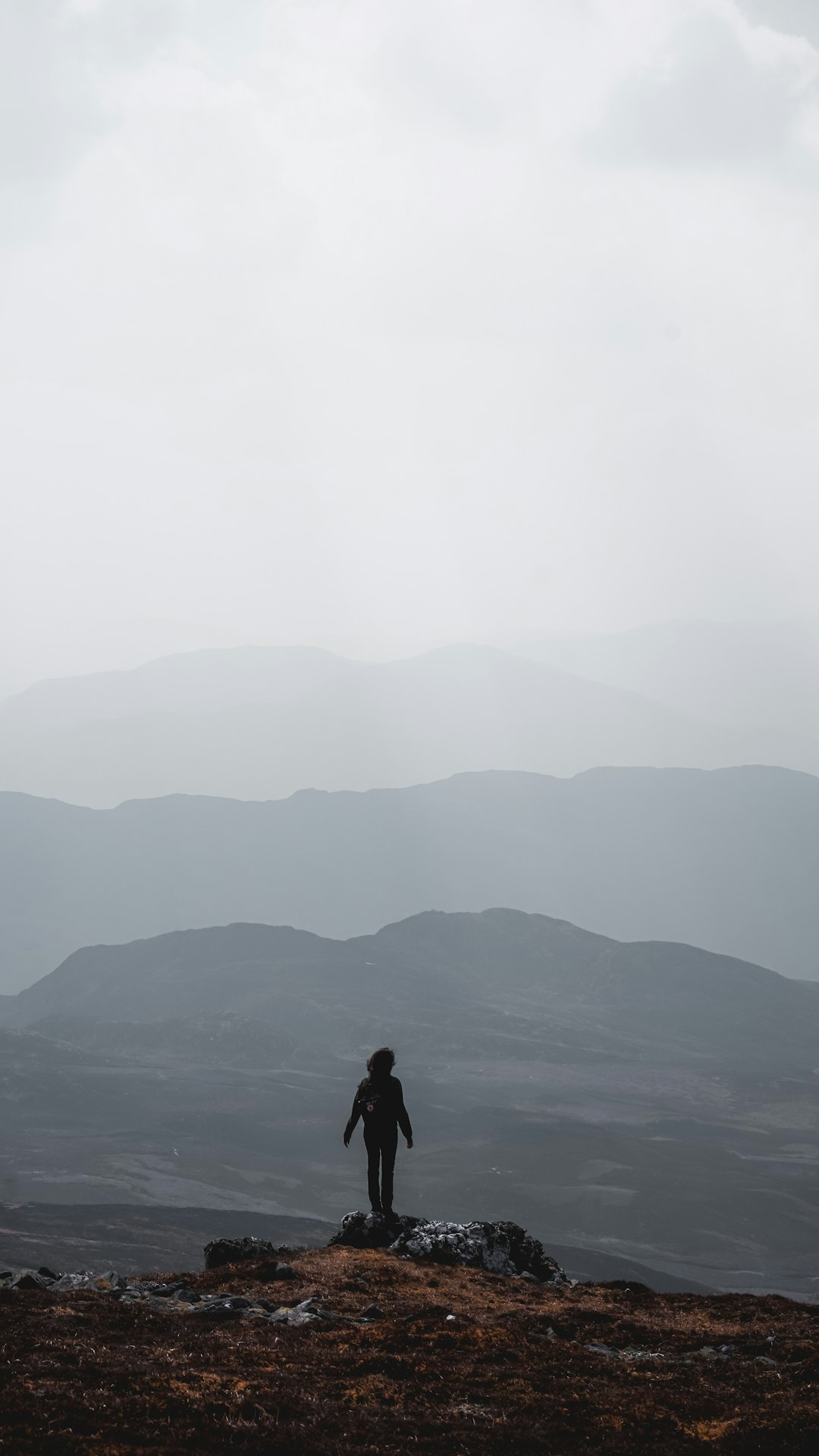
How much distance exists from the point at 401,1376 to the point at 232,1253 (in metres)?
10.7

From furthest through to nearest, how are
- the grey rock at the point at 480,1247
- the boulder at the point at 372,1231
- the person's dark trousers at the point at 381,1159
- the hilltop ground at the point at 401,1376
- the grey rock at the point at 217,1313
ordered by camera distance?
the boulder at the point at 372,1231, the grey rock at the point at 480,1247, the person's dark trousers at the point at 381,1159, the grey rock at the point at 217,1313, the hilltop ground at the point at 401,1376

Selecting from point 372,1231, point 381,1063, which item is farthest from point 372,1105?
point 372,1231

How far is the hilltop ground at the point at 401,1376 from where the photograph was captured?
934 centimetres

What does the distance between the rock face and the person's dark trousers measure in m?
0.78

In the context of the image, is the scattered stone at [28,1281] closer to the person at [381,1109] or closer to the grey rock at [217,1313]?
the grey rock at [217,1313]

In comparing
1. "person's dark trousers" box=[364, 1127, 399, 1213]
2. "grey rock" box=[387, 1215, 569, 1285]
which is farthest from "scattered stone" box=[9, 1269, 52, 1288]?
"grey rock" box=[387, 1215, 569, 1285]

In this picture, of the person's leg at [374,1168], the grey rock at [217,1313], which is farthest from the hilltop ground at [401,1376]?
the person's leg at [374,1168]

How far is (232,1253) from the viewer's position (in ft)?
69.6

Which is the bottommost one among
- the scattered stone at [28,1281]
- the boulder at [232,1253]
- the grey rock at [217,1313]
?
the boulder at [232,1253]

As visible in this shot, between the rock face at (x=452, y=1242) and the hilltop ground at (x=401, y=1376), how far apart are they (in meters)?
2.83

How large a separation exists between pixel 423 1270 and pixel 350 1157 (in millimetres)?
163718

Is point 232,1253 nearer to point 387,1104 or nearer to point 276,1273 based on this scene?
point 276,1273

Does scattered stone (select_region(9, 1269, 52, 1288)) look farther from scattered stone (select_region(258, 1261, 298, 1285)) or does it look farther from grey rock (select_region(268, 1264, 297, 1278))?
grey rock (select_region(268, 1264, 297, 1278))

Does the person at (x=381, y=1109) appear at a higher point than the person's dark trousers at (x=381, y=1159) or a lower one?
higher
